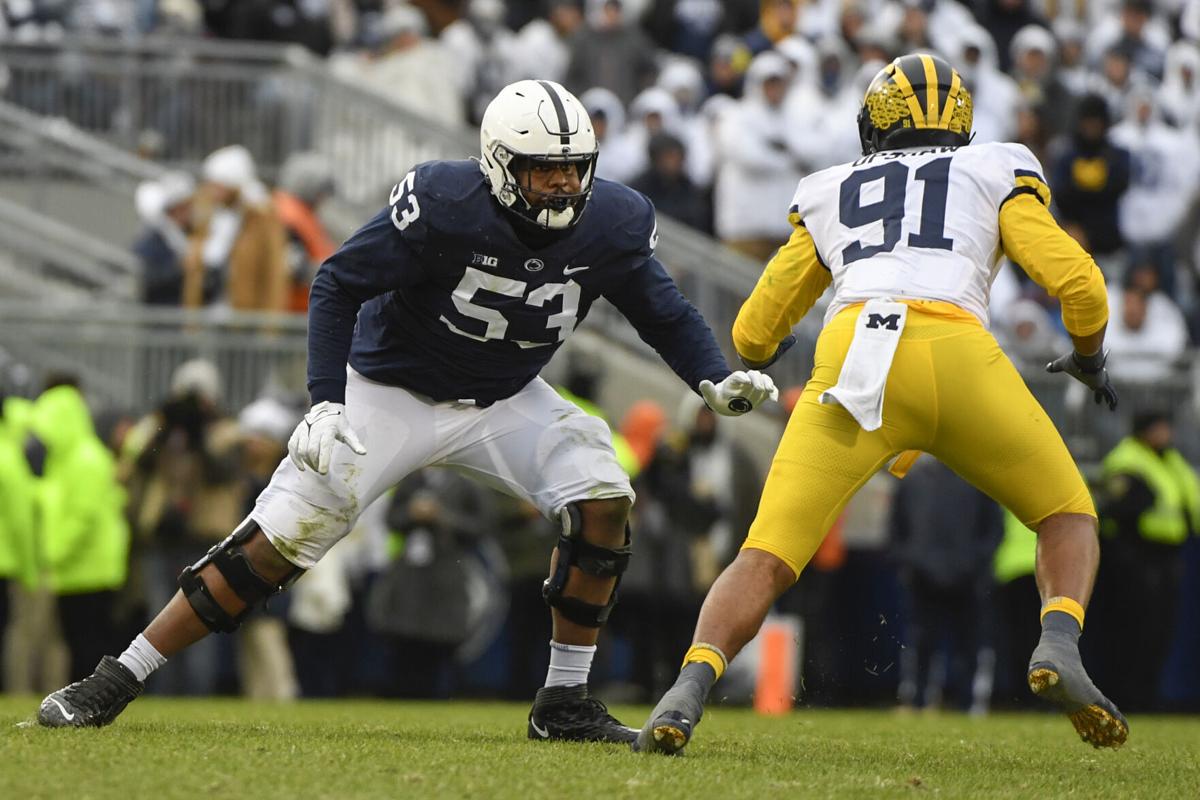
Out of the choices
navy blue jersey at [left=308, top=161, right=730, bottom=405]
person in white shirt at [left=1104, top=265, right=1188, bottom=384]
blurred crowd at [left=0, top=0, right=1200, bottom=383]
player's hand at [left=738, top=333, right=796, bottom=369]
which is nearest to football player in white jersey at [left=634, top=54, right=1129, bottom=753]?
player's hand at [left=738, top=333, right=796, bottom=369]

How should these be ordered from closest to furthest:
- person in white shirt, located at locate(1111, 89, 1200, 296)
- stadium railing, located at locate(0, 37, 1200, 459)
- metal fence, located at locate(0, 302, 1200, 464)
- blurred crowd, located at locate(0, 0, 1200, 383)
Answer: metal fence, located at locate(0, 302, 1200, 464) < blurred crowd, located at locate(0, 0, 1200, 383) < stadium railing, located at locate(0, 37, 1200, 459) < person in white shirt, located at locate(1111, 89, 1200, 296)

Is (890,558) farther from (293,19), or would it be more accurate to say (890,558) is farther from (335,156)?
(293,19)

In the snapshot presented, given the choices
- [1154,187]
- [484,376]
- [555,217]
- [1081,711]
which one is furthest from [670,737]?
[1154,187]

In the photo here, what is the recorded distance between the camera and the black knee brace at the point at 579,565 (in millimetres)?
6547

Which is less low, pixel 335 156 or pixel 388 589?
pixel 335 156

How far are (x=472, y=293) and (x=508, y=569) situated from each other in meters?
5.92

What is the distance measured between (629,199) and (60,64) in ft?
30.4

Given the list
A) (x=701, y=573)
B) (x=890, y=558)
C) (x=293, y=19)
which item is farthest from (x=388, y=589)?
(x=293, y=19)

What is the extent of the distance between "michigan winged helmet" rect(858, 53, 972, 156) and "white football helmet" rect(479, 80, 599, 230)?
887 millimetres

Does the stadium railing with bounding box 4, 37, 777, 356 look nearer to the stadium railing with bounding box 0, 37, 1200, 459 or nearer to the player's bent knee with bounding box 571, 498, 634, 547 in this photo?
the stadium railing with bounding box 0, 37, 1200, 459

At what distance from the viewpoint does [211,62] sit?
15.0 m

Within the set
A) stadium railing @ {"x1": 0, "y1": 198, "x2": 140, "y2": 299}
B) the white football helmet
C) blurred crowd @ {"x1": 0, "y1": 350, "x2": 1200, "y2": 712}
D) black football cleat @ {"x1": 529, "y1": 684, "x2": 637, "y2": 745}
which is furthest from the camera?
stadium railing @ {"x1": 0, "y1": 198, "x2": 140, "y2": 299}

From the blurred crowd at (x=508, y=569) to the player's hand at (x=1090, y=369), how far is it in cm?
523

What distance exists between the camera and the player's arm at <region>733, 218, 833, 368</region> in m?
6.36
